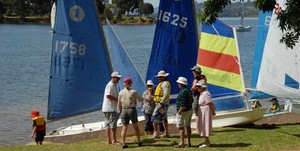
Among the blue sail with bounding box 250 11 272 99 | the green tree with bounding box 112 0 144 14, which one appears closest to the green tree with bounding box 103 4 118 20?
the green tree with bounding box 112 0 144 14

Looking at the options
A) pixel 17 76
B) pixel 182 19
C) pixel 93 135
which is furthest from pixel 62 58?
pixel 17 76

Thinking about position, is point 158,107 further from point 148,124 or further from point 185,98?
point 185,98

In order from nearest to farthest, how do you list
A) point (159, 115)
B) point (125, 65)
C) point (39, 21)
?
point (159, 115), point (125, 65), point (39, 21)

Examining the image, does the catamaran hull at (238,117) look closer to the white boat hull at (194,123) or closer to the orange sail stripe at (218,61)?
the white boat hull at (194,123)

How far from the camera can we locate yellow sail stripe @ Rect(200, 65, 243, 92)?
18.4 meters

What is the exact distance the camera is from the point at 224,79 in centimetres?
1856

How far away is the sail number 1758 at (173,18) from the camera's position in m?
19.5

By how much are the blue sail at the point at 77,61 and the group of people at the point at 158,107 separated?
260 cm

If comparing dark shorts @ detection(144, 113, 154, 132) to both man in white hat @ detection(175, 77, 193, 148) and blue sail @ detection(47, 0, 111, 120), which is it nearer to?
man in white hat @ detection(175, 77, 193, 148)

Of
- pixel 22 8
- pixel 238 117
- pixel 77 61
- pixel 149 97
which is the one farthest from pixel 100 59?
pixel 22 8

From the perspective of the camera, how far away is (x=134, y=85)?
2012 centimetres

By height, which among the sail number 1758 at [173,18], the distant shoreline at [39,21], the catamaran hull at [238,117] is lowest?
the distant shoreline at [39,21]

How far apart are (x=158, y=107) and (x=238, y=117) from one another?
295cm

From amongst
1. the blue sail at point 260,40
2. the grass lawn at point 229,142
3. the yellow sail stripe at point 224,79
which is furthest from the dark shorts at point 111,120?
the blue sail at point 260,40
